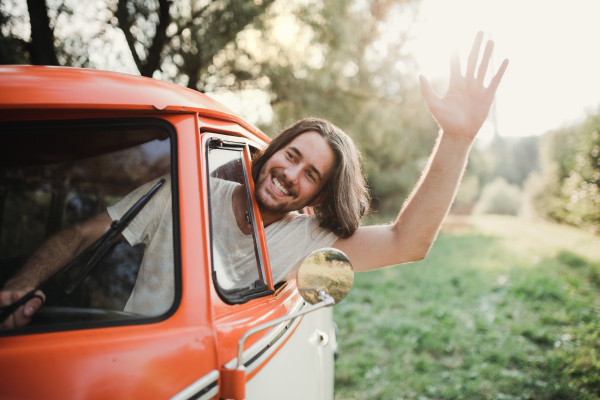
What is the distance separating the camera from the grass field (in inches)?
146

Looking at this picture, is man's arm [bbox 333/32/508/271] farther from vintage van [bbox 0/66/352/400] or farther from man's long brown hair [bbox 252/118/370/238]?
vintage van [bbox 0/66/352/400]

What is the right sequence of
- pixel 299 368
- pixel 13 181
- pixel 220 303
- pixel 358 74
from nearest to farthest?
pixel 220 303, pixel 299 368, pixel 13 181, pixel 358 74

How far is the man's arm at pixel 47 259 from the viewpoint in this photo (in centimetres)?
107

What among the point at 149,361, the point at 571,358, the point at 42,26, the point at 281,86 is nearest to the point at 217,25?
the point at 281,86

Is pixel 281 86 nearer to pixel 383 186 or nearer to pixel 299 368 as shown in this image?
pixel 299 368

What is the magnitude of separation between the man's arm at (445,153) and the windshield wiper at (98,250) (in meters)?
1.10

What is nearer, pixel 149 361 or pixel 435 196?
pixel 149 361

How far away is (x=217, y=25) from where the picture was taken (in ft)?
18.7

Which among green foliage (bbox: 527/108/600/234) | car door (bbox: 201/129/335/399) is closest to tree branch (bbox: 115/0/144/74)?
car door (bbox: 201/129/335/399)

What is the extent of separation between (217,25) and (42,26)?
2.24 meters

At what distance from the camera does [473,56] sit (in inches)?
75.3

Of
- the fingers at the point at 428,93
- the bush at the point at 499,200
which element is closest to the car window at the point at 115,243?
the fingers at the point at 428,93

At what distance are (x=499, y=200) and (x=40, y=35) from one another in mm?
32121

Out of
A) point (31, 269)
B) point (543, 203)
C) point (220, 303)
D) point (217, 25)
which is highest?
point (217, 25)
